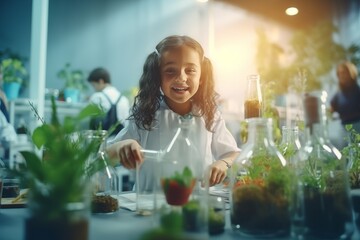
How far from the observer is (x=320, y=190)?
582 mm

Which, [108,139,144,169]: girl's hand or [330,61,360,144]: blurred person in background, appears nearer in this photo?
[108,139,144,169]: girl's hand

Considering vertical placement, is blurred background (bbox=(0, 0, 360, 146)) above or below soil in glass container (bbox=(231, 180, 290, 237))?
above

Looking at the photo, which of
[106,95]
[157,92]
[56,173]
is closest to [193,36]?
[106,95]

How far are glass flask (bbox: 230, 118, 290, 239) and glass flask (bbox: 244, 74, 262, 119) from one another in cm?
38

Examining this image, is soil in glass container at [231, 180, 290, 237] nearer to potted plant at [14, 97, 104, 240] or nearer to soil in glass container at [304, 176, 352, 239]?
soil in glass container at [304, 176, 352, 239]

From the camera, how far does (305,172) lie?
0.63 meters

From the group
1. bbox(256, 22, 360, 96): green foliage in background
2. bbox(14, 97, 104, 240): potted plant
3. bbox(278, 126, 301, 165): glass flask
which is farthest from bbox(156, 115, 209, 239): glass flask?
bbox(256, 22, 360, 96): green foliage in background

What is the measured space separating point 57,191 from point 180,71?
0.84 metres

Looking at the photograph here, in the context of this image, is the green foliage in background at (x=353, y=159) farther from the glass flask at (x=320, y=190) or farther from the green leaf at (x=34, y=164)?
the green leaf at (x=34, y=164)

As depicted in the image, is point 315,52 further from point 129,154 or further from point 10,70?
point 129,154

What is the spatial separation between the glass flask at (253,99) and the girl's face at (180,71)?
0.26 meters

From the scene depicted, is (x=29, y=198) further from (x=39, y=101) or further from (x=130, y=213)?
(x=39, y=101)

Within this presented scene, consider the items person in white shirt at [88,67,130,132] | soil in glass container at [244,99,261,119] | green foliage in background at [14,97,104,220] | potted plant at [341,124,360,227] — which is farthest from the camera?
person in white shirt at [88,67,130,132]

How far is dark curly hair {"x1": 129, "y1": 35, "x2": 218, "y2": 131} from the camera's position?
52.6 inches
